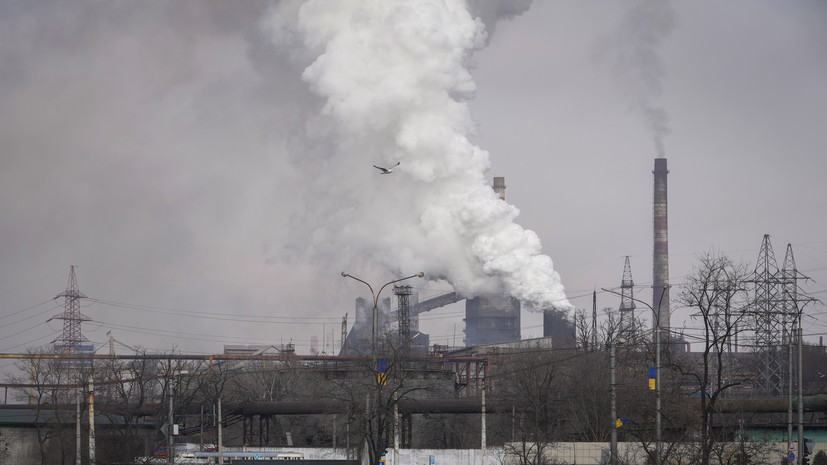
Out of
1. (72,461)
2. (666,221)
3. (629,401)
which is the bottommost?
(72,461)

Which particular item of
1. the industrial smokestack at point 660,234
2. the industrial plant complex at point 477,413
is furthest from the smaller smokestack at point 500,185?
the industrial plant complex at point 477,413

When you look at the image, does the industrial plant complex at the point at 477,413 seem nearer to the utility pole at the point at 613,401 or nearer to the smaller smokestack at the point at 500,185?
the utility pole at the point at 613,401

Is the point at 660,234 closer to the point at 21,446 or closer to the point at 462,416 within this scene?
the point at 462,416

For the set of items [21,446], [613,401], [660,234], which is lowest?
[21,446]

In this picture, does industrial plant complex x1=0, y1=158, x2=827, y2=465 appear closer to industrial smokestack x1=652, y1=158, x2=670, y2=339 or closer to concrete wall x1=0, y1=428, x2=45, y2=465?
concrete wall x1=0, y1=428, x2=45, y2=465

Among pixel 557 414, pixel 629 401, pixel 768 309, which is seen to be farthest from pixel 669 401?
pixel 768 309

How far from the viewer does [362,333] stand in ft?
469

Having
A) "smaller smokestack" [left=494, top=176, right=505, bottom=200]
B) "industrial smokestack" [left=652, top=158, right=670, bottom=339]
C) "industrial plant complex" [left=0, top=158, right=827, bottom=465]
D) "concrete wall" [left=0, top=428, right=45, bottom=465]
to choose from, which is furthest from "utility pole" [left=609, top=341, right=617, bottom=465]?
"smaller smokestack" [left=494, top=176, right=505, bottom=200]

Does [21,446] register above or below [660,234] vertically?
below

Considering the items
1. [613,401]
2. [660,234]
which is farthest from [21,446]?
[660,234]

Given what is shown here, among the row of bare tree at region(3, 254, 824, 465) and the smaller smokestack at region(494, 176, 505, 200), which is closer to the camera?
the row of bare tree at region(3, 254, 824, 465)

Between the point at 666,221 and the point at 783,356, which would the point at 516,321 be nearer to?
the point at 666,221

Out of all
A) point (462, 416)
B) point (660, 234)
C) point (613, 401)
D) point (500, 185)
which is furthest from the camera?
point (500, 185)

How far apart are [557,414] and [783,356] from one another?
41.7 m
